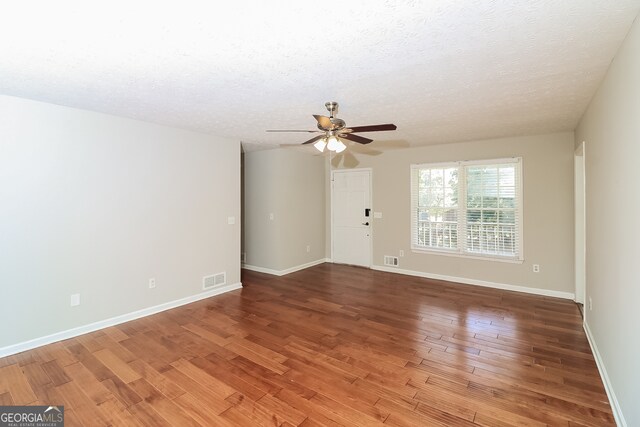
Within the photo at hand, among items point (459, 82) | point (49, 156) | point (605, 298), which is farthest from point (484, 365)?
point (49, 156)

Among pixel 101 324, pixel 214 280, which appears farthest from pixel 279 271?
pixel 101 324

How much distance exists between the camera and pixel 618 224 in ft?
6.81

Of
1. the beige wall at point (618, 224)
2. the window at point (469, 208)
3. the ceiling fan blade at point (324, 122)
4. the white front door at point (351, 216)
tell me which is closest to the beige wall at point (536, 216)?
the window at point (469, 208)

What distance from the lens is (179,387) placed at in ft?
7.81

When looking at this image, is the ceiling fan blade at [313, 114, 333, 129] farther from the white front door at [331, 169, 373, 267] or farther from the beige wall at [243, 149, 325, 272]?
the white front door at [331, 169, 373, 267]

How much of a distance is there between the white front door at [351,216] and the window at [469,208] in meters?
1.00

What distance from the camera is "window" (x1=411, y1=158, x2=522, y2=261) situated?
487 cm

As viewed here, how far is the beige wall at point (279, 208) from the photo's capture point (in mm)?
5809

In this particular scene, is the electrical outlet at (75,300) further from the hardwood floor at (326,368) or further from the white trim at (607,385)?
the white trim at (607,385)

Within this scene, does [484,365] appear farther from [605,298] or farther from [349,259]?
[349,259]

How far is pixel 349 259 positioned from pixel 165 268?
12.2 ft

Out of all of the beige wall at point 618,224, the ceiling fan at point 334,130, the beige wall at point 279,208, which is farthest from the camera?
the beige wall at point 279,208

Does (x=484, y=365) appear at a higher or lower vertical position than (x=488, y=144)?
lower

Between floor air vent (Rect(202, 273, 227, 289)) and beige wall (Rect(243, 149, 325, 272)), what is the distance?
1243 millimetres
